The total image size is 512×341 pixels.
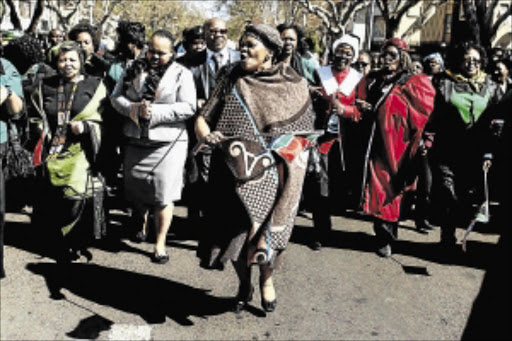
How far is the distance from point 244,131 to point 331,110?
5.57 feet

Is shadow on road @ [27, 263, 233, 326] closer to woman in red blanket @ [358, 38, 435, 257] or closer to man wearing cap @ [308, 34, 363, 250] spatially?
man wearing cap @ [308, 34, 363, 250]

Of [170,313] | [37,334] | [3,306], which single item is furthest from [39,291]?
[170,313]

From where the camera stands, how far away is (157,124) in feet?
15.7

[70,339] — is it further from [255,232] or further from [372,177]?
[372,177]

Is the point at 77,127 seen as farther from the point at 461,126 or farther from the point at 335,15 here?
the point at 335,15

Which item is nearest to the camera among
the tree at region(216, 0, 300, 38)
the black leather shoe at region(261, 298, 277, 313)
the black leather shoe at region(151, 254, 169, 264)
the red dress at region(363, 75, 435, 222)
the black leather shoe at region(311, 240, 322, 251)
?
the black leather shoe at region(261, 298, 277, 313)

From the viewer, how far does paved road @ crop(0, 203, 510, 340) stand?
387 cm

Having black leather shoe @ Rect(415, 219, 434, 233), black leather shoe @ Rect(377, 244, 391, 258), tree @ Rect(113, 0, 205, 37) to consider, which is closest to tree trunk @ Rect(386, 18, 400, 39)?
black leather shoe @ Rect(415, 219, 434, 233)

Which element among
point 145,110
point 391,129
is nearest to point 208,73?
point 145,110

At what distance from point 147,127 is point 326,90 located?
1.70 m

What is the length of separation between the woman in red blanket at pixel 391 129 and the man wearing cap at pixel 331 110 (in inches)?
6.7

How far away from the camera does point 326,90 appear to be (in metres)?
5.46

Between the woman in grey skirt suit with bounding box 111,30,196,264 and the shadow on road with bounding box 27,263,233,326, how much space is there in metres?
0.47

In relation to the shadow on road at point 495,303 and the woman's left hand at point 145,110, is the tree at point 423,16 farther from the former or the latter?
the shadow on road at point 495,303
